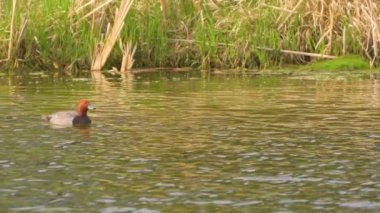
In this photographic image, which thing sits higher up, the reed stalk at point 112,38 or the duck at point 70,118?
the reed stalk at point 112,38

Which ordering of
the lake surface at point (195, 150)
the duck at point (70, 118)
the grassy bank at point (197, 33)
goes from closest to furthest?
the lake surface at point (195, 150) → the duck at point (70, 118) → the grassy bank at point (197, 33)

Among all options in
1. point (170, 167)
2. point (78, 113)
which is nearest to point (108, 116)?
point (78, 113)

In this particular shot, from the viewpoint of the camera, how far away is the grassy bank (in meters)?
25.2

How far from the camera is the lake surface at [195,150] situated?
10.1 metres

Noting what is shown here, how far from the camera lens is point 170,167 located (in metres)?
11.9

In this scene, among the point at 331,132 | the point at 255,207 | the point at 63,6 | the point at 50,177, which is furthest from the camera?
the point at 63,6

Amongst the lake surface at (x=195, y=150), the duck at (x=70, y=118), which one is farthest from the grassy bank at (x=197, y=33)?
the duck at (x=70, y=118)

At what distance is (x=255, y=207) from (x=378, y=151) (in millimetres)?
3660

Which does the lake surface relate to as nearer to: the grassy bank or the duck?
the duck

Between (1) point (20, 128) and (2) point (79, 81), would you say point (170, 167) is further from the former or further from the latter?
(2) point (79, 81)

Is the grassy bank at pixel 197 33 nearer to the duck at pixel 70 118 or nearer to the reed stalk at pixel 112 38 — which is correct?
the reed stalk at pixel 112 38

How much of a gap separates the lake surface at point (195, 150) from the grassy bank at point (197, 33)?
3.61m

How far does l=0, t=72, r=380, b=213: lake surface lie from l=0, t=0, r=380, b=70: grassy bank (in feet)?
11.9

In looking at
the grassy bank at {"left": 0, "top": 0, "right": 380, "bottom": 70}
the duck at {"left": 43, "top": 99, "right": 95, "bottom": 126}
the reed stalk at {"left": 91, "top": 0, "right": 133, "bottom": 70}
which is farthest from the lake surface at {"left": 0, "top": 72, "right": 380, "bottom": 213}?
the grassy bank at {"left": 0, "top": 0, "right": 380, "bottom": 70}
